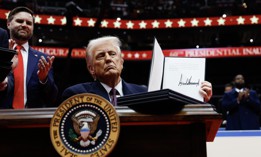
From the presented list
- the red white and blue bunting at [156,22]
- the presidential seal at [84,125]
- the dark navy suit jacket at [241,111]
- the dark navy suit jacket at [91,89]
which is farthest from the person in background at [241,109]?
the red white and blue bunting at [156,22]

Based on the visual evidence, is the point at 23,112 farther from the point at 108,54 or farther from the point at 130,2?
the point at 130,2

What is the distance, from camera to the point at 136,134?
1.15 m

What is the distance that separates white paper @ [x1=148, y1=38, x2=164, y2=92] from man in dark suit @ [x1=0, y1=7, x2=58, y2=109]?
52 cm

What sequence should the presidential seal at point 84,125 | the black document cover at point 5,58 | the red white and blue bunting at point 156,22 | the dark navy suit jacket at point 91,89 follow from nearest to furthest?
the presidential seal at point 84,125 < the black document cover at point 5,58 < the dark navy suit jacket at point 91,89 < the red white and blue bunting at point 156,22

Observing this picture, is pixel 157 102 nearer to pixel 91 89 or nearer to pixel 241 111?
pixel 91 89

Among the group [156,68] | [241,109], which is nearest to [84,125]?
[156,68]

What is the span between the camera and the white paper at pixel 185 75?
63.0 inches

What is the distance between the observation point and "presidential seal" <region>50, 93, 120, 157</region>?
107 cm

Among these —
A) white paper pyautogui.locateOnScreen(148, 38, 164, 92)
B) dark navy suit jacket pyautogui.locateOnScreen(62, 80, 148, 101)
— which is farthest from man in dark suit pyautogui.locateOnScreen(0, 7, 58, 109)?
white paper pyautogui.locateOnScreen(148, 38, 164, 92)

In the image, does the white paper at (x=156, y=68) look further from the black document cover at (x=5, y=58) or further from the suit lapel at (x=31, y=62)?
the suit lapel at (x=31, y=62)

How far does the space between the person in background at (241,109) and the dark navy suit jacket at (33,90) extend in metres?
3.33

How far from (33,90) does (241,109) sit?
3.59 metres

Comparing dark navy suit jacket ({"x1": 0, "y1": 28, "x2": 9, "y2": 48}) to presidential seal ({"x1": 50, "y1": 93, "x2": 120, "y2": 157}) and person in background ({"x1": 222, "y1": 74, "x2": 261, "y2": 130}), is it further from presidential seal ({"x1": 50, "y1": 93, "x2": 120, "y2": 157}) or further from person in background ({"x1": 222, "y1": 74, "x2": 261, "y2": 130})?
person in background ({"x1": 222, "y1": 74, "x2": 261, "y2": 130})

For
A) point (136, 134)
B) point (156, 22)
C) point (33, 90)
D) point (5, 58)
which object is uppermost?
point (156, 22)
